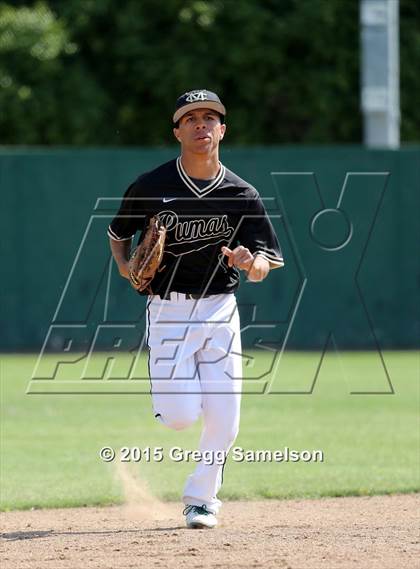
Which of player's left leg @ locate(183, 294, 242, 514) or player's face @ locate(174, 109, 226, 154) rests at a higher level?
player's face @ locate(174, 109, 226, 154)

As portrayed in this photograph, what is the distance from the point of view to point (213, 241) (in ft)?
21.4

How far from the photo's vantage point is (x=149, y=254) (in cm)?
626

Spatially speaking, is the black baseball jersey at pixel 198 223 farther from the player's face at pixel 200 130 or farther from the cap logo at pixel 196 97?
the cap logo at pixel 196 97

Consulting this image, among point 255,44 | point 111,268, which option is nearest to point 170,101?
point 255,44

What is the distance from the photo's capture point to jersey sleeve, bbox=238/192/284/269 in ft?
21.5

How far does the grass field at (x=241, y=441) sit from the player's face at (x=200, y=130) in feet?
8.16

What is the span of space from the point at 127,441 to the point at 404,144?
13249 mm

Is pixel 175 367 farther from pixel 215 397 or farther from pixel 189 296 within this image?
pixel 189 296

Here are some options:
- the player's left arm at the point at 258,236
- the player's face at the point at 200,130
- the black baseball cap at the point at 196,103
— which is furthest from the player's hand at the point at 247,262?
the black baseball cap at the point at 196,103

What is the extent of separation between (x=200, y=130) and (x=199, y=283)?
824mm

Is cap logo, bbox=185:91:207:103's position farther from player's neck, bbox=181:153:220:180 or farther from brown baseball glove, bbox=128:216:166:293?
brown baseball glove, bbox=128:216:166:293

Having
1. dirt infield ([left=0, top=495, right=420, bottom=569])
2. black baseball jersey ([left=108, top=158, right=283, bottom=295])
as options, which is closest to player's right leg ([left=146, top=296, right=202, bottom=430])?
black baseball jersey ([left=108, top=158, right=283, bottom=295])

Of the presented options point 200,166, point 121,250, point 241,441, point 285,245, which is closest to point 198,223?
point 200,166

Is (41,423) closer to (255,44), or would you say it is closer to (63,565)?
(63,565)
